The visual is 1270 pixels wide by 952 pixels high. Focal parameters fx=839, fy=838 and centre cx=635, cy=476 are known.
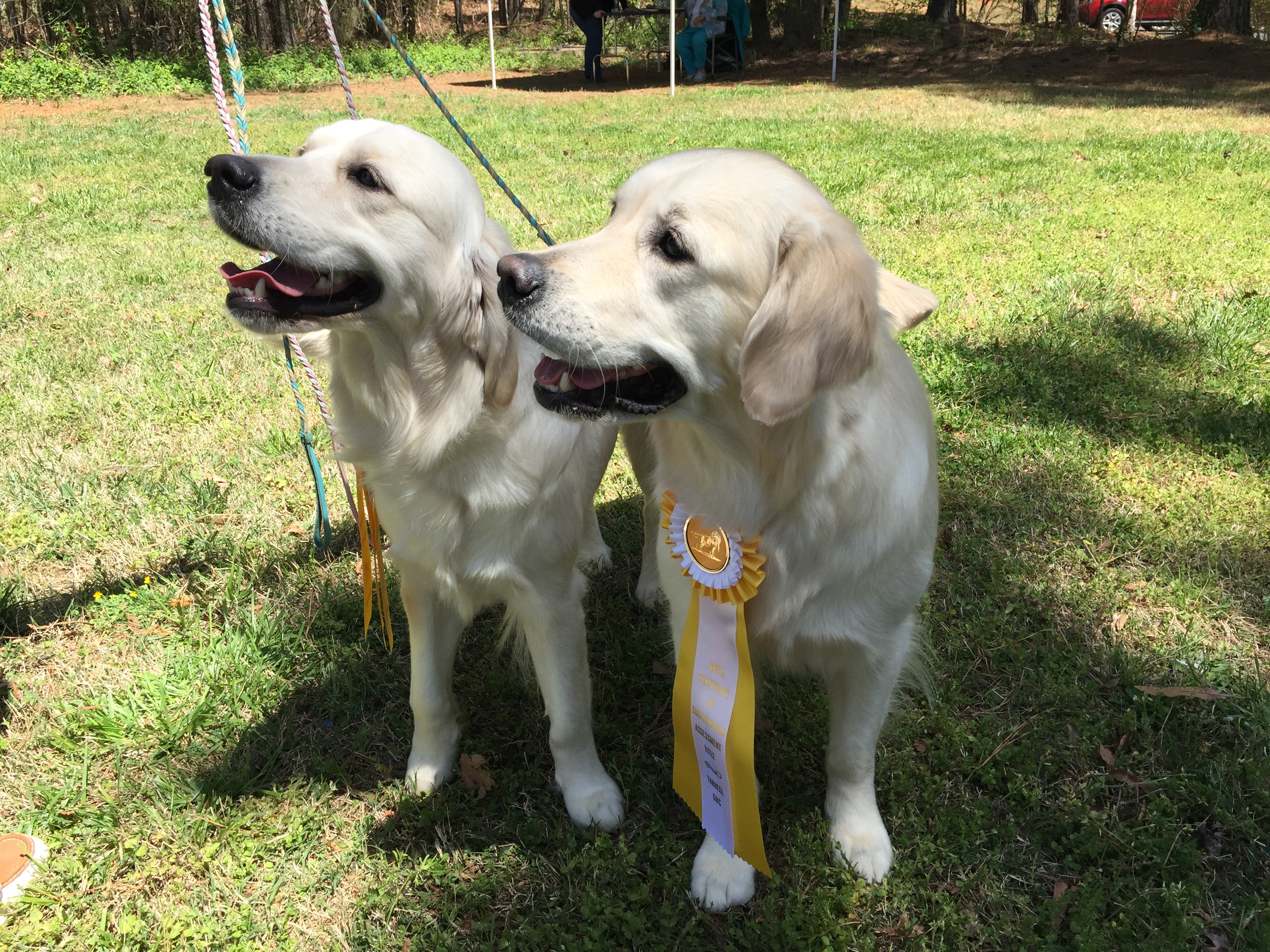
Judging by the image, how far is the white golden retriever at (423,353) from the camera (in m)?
1.79

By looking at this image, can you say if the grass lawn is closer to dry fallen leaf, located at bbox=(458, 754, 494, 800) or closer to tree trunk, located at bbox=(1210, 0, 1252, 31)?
dry fallen leaf, located at bbox=(458, 754, 494, 800)

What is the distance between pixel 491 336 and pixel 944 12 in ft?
77.5

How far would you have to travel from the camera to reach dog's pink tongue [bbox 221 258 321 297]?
183cm

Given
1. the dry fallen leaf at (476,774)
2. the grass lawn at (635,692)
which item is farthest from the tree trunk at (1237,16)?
the dry fallen leaf at (476,774)

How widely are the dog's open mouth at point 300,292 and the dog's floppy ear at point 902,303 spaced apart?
42.5 inches

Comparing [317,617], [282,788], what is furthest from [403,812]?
[317,617]

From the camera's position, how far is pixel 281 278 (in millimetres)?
1863

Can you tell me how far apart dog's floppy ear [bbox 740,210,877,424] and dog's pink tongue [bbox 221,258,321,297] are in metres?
1.01

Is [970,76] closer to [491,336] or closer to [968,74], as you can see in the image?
[968,74]

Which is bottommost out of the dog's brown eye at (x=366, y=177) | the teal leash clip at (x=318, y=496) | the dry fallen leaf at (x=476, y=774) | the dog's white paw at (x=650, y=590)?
the dry fallen leaf at (x=476, y=774)

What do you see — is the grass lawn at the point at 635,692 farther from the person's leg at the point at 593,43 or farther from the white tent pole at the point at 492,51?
the person's leg at the point at 593,43

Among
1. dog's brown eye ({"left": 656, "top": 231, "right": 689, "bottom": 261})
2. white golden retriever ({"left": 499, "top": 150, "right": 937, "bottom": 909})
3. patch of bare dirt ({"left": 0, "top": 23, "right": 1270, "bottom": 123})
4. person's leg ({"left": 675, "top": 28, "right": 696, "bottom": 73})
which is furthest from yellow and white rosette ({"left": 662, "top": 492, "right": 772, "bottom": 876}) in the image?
person's leg ({"left": 675, "top": 28, "right": 696, "bottom": 73})

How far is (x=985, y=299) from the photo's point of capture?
4859 millimetres

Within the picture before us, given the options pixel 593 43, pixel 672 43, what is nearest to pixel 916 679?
pixel 672 43
